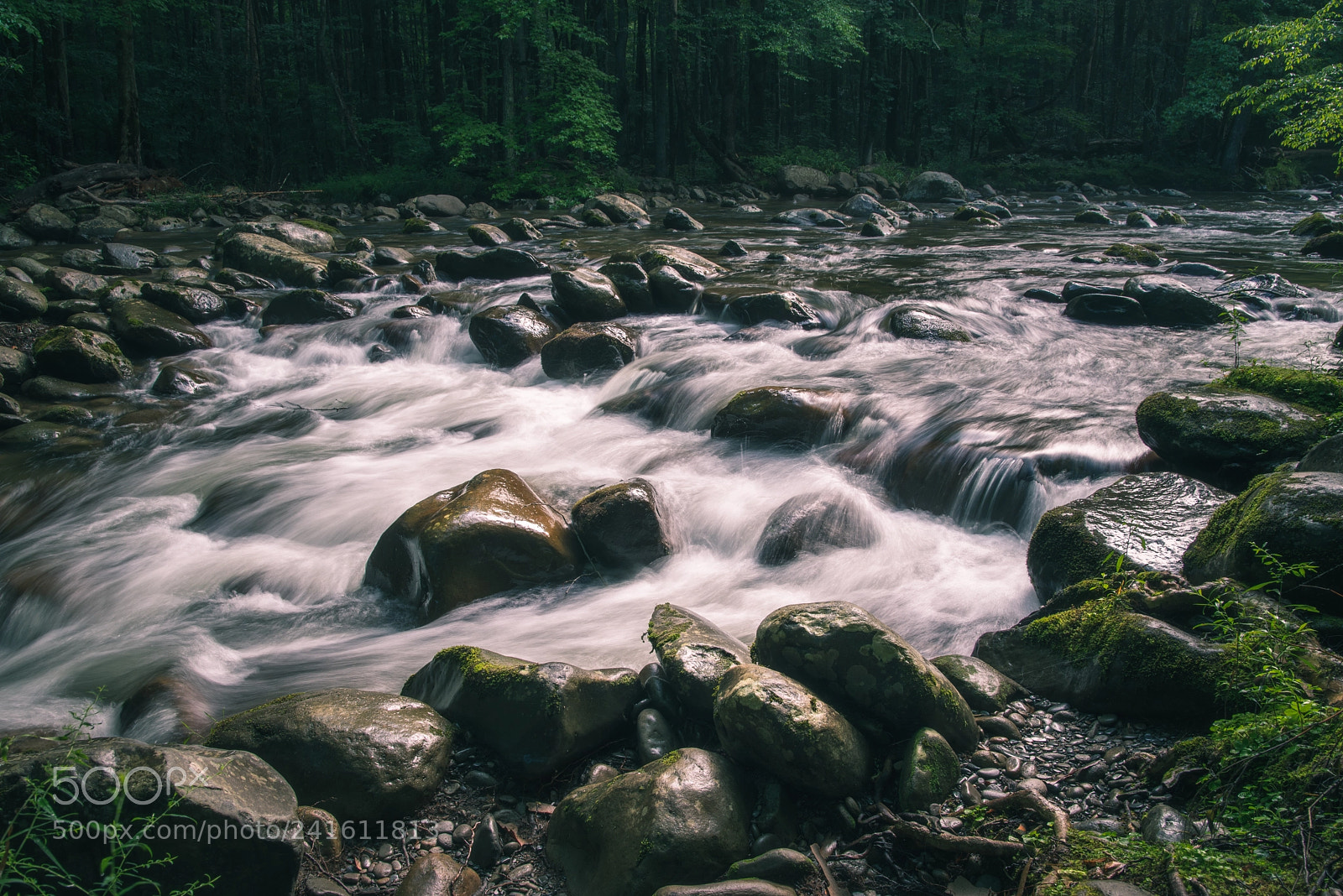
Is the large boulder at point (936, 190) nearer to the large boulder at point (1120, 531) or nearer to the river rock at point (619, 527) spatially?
the large boulder at point (1120, 531)

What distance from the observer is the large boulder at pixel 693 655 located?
3.20 meters

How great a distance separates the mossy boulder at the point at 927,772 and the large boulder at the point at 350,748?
1.72 metres

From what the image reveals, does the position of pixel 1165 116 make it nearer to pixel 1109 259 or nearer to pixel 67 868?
pixel 1109 259

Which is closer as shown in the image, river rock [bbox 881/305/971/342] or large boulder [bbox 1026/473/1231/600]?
large boulder [bbox 1026/473/1231/600]

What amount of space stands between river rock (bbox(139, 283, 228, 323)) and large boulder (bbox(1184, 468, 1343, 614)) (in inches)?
433

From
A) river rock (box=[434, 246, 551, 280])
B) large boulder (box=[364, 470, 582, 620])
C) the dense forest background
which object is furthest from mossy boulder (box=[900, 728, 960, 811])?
the dense forest background

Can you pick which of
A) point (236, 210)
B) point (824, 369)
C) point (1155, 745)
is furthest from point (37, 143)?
point (1155, 745)

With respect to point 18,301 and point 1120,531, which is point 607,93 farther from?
point 1120,531

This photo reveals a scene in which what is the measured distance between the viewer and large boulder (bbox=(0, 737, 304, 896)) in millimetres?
2291

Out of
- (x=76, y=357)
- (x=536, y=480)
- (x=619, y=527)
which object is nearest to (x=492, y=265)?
(x=76, y=357)

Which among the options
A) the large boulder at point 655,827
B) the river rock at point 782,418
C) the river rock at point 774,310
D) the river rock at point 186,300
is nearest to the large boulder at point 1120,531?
the large boulder at point 655,827

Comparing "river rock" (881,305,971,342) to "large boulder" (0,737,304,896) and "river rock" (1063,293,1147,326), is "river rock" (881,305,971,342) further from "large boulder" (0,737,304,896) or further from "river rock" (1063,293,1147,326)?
"large boulder" (0,737,304,896)

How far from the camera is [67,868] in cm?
228

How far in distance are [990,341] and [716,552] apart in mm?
5165
